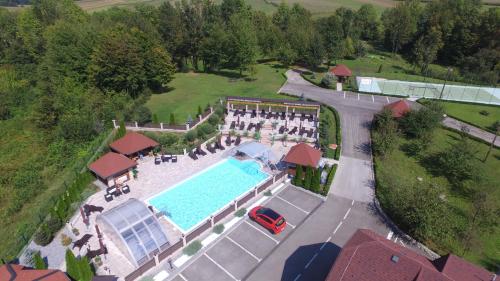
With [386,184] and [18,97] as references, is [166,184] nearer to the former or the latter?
[386,184]

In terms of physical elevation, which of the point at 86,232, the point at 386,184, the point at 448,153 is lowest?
the point at 86,232

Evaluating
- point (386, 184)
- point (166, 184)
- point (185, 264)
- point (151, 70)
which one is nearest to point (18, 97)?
point (151, 70)

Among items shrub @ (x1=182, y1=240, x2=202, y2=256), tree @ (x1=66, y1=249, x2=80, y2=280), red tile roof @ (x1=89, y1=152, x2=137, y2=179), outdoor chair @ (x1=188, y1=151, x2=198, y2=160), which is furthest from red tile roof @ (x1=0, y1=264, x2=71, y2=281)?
outdoor chair @ (x1=188, y1=151, x2=198, y2=160)

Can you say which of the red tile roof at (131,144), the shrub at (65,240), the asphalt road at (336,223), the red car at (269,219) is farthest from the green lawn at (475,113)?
the shrub at (65,240)

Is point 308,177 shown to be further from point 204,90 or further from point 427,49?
point 427,49

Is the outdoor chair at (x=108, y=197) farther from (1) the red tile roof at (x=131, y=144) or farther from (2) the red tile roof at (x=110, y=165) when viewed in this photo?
(1) the red tile roof at (x=131, y=144)

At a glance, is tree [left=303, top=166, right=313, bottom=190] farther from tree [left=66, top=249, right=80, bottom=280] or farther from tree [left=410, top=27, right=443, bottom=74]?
tree [left=410, top=27, right=443, bottom=74]

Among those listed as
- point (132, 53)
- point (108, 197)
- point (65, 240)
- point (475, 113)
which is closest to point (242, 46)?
point (132, 53)
